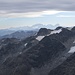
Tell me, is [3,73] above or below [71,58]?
below

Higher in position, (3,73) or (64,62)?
(64,62)

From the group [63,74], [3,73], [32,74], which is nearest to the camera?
[63,74]

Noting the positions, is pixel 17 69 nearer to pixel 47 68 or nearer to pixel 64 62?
pixel 47 68

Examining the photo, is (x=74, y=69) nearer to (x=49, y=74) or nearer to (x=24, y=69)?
(x=49, y=74)

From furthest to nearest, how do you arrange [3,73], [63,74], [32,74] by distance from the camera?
[3,73] → [32,74] → [63,74]

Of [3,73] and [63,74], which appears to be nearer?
[63,74]

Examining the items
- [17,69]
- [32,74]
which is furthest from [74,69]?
[17,69]

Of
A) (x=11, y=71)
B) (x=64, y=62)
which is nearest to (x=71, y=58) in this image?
(x=64, y=62)

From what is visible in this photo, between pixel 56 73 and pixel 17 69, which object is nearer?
pixel 56 73
